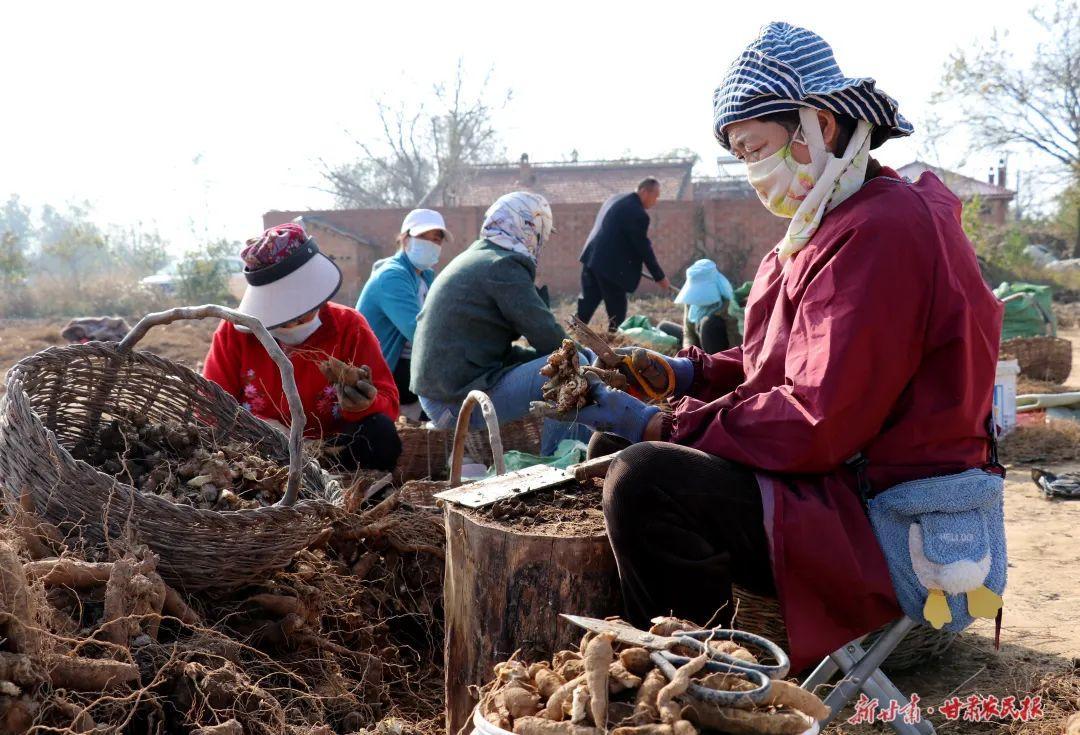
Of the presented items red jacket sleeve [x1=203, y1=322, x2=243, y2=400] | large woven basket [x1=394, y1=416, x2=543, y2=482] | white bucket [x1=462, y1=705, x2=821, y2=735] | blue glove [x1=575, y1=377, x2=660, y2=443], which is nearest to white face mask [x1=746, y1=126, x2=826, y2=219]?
blue glove [x1=575, y1=377, x2=660, y2=443]

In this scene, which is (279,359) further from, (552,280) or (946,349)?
(552,280)

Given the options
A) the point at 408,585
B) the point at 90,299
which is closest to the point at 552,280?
the point at 90,299

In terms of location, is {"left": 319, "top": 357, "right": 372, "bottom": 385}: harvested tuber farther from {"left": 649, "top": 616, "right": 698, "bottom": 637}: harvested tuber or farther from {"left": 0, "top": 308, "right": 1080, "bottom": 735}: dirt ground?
{"left": 649, "top": 616, "right": 698, "bottom": 637}: harvested tuber

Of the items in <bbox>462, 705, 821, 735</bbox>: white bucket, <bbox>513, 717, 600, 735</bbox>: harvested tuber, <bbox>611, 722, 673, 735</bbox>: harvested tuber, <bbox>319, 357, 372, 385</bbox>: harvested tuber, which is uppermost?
<bbox>319, 357, 372, 385</bbox>: harvested tuber

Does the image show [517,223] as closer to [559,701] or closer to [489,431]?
[489,431]

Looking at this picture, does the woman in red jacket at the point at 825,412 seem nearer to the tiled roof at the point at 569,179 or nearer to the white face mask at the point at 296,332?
the white face mask at the point at 296,332

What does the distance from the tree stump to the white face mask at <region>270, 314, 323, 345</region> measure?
1.92 metres

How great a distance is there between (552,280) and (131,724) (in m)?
22.8

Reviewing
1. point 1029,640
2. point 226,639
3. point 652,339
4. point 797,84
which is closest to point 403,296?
point 652,339

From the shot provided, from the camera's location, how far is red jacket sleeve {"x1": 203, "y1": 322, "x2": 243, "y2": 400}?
4.03 metres

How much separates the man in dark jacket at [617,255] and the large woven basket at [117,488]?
21.9 feet

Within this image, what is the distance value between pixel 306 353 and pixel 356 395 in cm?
31

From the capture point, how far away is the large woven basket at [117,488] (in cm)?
250

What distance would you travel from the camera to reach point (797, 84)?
2.31 m
